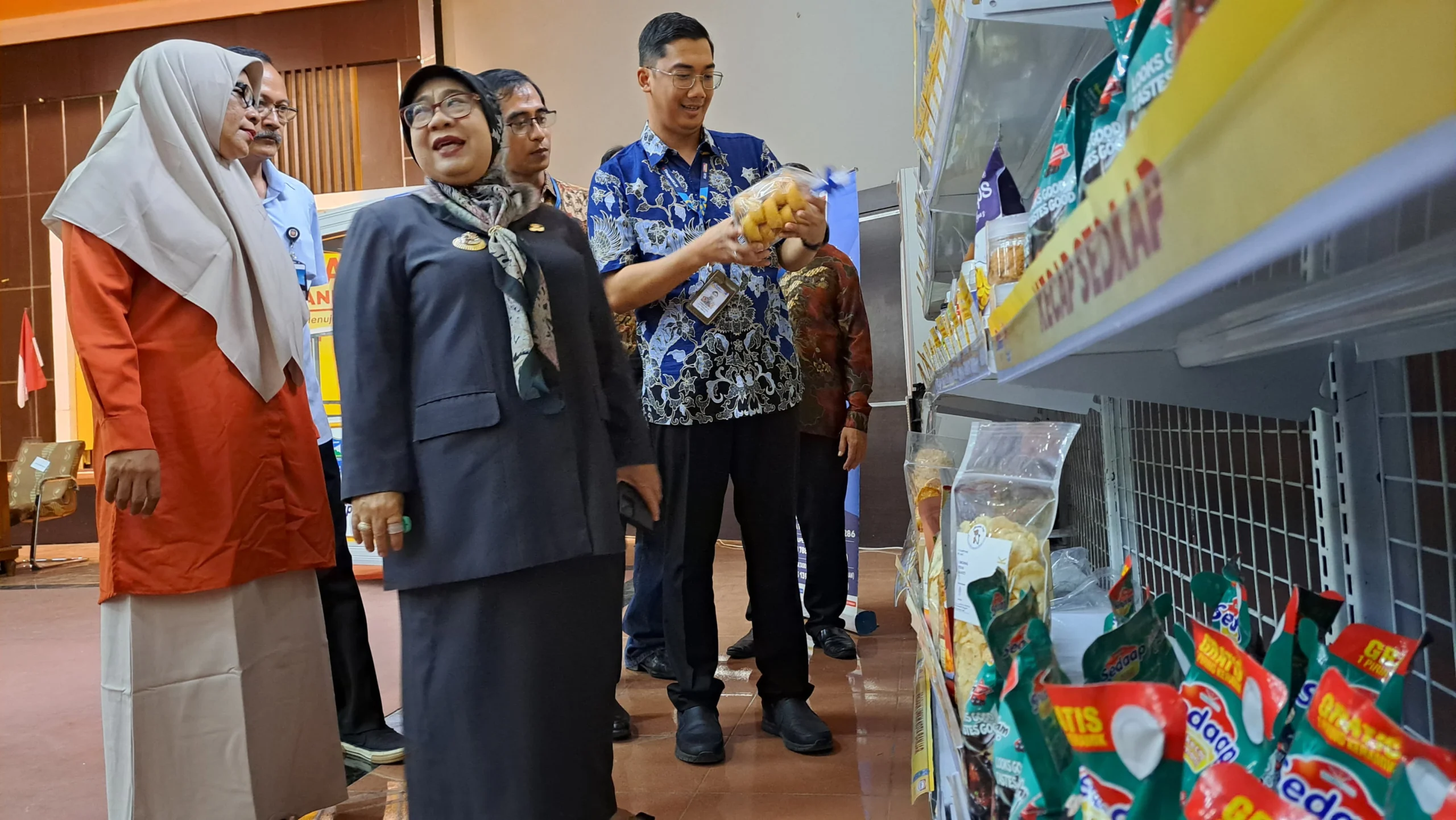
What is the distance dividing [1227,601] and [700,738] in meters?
1.69

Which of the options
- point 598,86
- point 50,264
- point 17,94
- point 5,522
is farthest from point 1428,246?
point 17,94

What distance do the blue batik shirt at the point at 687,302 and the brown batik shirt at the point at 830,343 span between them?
1214mm

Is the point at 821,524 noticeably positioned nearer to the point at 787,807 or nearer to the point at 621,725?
the point at 621,725

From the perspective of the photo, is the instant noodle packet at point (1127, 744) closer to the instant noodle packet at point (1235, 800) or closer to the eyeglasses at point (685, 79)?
the instant noodle packet at point (1235, 800)

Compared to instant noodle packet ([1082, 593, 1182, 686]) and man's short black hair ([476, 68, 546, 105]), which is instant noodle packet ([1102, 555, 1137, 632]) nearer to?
instant noodle packet ([1082, 593, 1182, 686])

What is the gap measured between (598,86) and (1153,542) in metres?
6.31

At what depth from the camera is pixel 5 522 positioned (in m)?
6.82

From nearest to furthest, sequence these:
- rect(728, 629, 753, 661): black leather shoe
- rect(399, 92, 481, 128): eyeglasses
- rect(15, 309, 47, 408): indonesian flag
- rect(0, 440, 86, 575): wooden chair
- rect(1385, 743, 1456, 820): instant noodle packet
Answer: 1. rect(1385, 743, 1456, 820): instant noodle packet
2. rect(399, 92, 481, 128): eyeglasses
3. rect(728, 629, 753, 661): black leather shoe
4. rect(0, 440, 86, 575): wooden chair
5. rect(15, 309, 47, 408): indonesian flag

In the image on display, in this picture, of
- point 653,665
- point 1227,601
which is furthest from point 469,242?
point 653,665

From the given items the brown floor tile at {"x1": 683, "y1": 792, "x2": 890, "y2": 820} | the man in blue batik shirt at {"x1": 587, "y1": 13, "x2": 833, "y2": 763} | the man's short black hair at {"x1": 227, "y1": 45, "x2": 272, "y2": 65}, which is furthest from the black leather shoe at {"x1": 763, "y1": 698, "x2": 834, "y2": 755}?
the man's short black hair at {"x1": 227, "y1": 45, "x2": 272, "y2": 65}

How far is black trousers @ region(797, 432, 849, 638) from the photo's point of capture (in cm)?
357

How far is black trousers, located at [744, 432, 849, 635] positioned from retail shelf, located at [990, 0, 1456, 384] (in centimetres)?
296

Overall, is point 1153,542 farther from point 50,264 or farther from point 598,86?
point 50,264

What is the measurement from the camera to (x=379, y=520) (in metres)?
1.57
